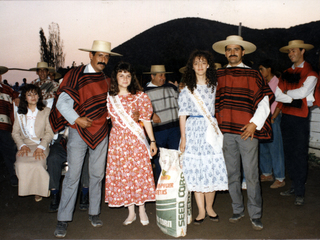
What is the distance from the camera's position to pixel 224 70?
3570 mm

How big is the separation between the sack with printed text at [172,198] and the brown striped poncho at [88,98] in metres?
0.90

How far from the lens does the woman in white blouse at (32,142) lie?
425 cm

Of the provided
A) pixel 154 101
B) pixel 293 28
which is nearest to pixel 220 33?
pixel 293 28

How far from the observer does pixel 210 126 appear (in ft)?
11.1

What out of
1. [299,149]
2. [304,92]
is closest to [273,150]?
[299,149]

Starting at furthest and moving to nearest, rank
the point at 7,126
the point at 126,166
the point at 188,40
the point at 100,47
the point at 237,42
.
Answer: the point at 188,40 → the point at 7,126 → the point at 100,47 → the point at 237,42 → the point at 126,166

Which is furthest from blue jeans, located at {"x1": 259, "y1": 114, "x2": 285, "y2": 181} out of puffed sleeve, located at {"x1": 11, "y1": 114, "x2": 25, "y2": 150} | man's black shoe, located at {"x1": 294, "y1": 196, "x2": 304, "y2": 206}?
puffed sleeve, located at {"x1": 11, "y1": 114, "x2": 25, "y2": 150}

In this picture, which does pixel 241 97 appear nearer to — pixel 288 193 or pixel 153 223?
pixel 153 223

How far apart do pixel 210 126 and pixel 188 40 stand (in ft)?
163

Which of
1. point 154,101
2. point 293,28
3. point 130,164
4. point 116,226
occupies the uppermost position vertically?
point 293,28

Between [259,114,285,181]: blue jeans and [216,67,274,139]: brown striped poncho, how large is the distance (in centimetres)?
194

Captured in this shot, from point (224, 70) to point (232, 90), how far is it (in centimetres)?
30

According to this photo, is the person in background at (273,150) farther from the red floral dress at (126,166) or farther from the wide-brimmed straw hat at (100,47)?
the wide-brimmed straw hat at (100,47)

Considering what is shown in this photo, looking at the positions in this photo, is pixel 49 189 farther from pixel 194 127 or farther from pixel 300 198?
pixel 300 198
